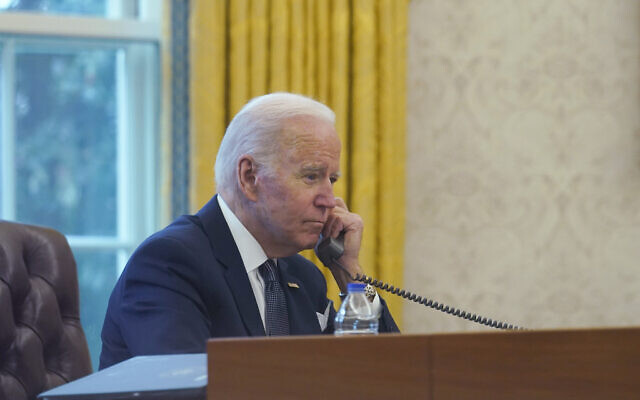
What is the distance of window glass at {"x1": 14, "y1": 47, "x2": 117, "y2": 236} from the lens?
333cm

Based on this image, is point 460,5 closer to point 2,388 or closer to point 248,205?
point 248,205

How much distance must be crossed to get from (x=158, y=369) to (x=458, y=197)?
2644 millimetres

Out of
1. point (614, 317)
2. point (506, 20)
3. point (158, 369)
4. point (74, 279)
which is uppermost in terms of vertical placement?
point (506, 20)

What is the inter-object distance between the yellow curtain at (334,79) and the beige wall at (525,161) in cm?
24

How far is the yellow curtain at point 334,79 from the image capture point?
3156mm

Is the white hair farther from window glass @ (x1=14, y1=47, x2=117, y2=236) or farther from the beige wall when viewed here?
the beige wall

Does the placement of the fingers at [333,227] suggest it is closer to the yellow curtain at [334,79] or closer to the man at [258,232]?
the man at [258,232]

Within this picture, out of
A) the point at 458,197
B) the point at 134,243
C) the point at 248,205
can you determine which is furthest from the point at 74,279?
the point at 458,197

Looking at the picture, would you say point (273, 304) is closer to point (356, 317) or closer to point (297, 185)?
point (297, 185)

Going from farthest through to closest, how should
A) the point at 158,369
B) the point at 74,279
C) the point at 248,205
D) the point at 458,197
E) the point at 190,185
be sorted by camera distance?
the point at 458,197 < the point at 190,185 < the point at 248,205 < the point at 74,279 < the point at 158,369

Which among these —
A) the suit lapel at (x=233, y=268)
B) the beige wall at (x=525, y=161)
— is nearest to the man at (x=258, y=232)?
the suit lapel at (x=233, y=268)

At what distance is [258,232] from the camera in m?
2.20

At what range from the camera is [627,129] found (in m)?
3.81

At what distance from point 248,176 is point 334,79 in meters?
1.19
